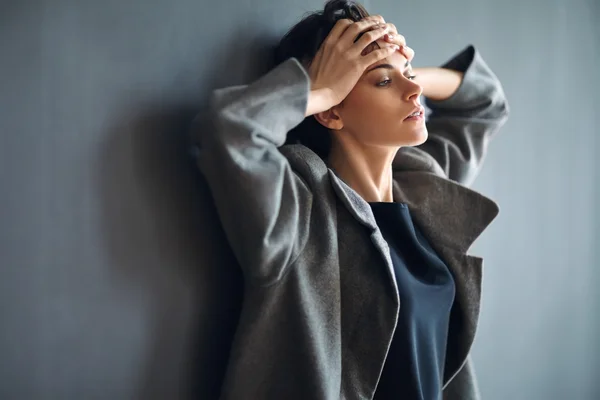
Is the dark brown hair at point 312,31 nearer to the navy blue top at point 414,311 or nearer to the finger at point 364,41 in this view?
the finger at point 364,41

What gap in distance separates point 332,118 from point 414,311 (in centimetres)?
36

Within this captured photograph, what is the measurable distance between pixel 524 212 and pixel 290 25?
85cm

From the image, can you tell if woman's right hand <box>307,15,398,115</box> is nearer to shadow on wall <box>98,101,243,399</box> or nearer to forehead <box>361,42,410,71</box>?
forehead <box>361,42,410,71</box>

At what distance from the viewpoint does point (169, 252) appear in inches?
40.1

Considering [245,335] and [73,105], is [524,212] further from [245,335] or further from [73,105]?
[73,105]

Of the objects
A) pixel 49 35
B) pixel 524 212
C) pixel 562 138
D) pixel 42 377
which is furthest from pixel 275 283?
pixel 562 138

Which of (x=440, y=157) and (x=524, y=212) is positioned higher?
(x=440, y=157)

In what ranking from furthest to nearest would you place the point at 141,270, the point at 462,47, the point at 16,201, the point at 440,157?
the point at 462,47
the point at 440,157
the point at 141,270
the point at 16,201

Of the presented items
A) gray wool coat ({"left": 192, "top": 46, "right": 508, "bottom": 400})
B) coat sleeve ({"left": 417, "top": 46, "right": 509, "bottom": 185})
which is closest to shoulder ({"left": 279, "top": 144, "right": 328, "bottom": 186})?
gray wool coat ({"left": 192, "top": 46, "right": 508, "bottom": 400})

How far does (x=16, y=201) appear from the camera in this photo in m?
0.87

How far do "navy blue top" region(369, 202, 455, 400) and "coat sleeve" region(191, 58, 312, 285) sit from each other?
217 mm

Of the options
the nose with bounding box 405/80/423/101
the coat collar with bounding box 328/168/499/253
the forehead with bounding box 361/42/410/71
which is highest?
the forehead with bounding box 361/42/410/71

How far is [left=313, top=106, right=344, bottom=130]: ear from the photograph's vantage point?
1173 millimetres

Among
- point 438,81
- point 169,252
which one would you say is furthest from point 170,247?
point 438,81
